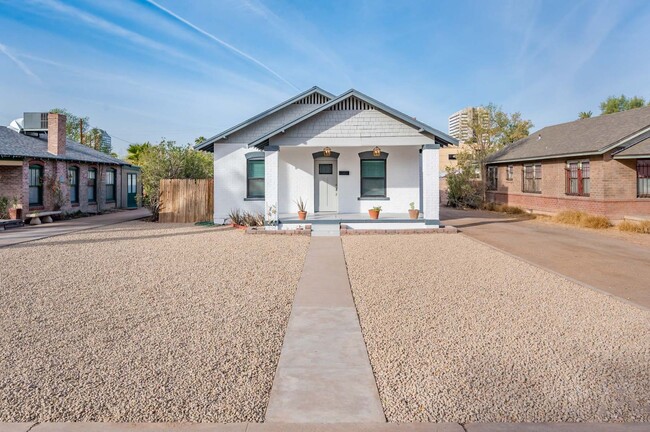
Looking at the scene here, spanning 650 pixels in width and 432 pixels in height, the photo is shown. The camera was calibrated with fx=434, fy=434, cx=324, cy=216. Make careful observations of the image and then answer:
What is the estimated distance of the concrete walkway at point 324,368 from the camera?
3.81 m

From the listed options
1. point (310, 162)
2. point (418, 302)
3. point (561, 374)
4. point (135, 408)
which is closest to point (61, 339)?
point (135, 408)

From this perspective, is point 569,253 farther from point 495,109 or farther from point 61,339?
point 495,109

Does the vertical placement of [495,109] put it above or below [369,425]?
above

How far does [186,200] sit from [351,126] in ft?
30.0

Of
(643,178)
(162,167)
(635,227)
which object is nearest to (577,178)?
(643,178)

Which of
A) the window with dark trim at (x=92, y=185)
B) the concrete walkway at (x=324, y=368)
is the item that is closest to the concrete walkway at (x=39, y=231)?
the window with dark trim at (x=92, y=185)

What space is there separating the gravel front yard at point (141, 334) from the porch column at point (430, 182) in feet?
22.1

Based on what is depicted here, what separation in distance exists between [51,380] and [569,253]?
1264 cm

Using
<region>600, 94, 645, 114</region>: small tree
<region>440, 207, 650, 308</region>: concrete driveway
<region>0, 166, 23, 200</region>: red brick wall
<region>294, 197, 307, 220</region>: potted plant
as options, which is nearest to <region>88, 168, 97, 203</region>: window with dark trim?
<region>0, 166, 23, 200</region>: red brick wall

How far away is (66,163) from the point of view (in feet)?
78.1

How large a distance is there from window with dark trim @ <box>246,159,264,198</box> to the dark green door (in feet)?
52.9

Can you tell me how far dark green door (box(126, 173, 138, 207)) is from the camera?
32.3 metres

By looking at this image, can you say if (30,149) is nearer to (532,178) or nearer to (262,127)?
(262,127)

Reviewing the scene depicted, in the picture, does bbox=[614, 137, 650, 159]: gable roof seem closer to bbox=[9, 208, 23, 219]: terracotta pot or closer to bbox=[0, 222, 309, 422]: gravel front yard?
bbox=[0, 222, 309, 422]: gravel front yard
